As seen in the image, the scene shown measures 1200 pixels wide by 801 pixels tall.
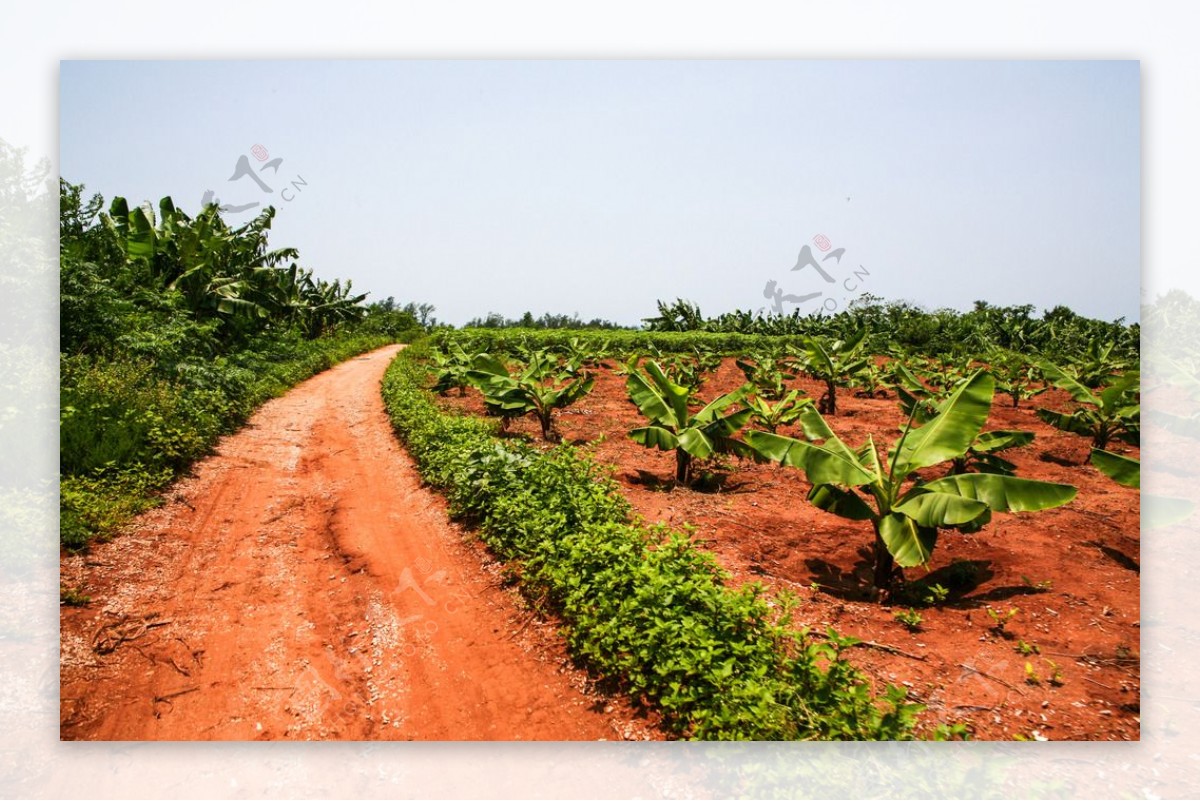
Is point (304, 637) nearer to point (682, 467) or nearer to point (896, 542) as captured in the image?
point (896, 542)

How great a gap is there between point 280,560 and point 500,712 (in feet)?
6.88

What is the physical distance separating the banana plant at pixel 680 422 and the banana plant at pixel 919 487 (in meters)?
1.44

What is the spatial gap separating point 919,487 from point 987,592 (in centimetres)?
70

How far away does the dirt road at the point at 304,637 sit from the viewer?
2.81m

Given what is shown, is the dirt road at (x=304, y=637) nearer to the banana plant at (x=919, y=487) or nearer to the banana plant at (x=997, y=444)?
the banana plant at (x=919, y=487)

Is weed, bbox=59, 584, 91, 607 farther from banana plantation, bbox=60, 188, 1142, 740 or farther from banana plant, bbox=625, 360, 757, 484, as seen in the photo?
banana plant, bbox=625, 360, 757, 484

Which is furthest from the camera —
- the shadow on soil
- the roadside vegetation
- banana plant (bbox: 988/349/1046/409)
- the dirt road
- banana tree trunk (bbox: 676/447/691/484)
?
banana plant (bbox: 988/349/1046/409)

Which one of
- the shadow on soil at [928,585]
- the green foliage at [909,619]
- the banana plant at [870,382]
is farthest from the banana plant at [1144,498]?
the banana plant at [870,382]

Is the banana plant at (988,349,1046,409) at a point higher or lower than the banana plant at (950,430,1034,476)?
higher

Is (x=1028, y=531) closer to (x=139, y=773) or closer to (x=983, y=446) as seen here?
(x=983, y=446)

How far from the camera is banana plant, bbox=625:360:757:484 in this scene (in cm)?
509

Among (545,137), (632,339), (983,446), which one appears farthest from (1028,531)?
(632,339)

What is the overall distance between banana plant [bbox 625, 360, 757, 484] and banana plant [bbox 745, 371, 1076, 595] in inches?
56.7

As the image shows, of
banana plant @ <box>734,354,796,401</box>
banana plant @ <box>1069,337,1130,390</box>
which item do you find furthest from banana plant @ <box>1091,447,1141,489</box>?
banana plant @ <box>734,354,796,401</box>
